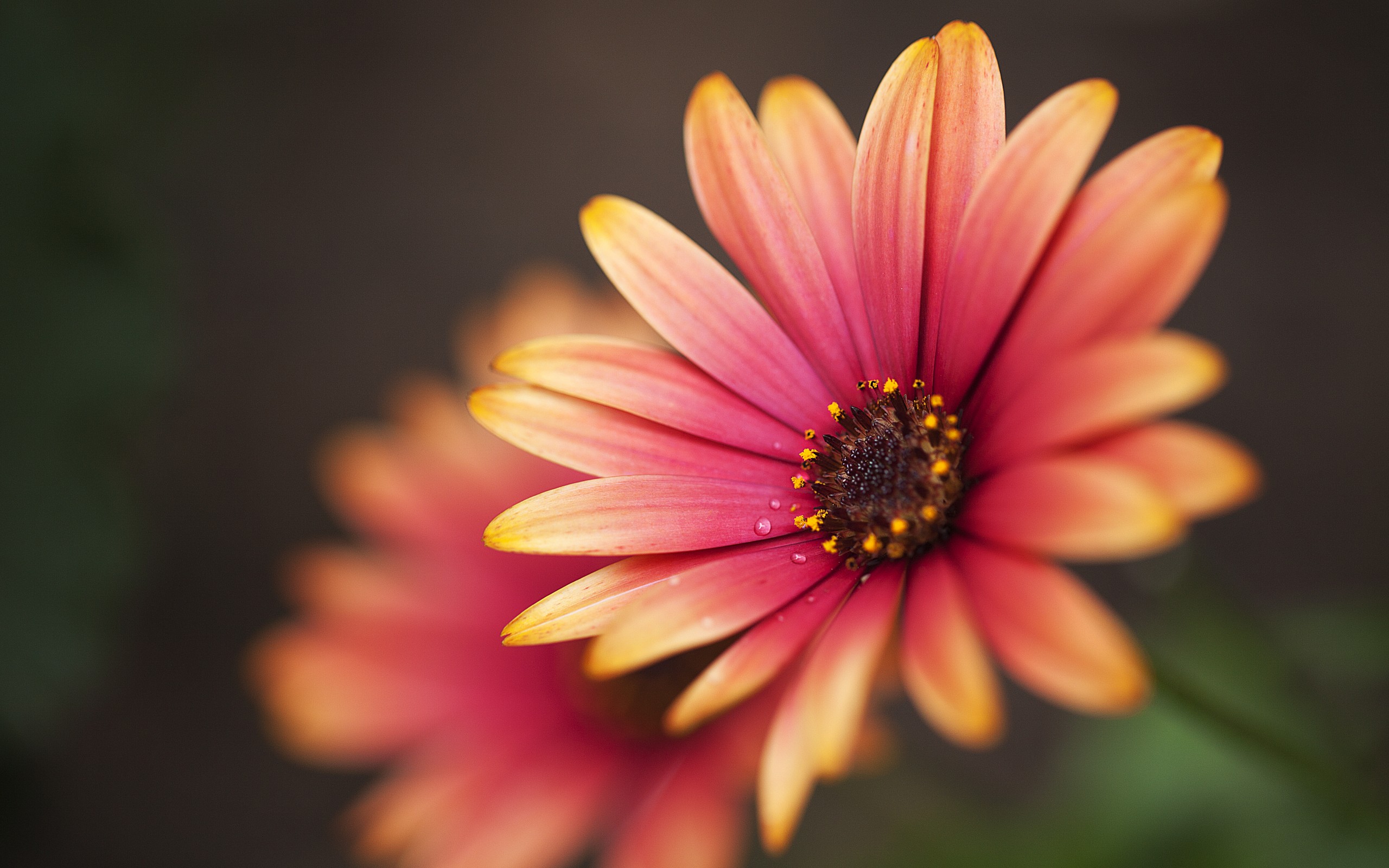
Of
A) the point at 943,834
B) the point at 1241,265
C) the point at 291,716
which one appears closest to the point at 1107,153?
the point at 1241,265

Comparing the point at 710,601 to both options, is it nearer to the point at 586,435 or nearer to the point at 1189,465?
the point at 586,435

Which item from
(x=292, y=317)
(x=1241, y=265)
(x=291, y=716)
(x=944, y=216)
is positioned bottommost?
(x=1241, y=265)

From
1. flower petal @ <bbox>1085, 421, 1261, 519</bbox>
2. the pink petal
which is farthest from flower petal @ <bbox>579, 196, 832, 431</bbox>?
the pink petal

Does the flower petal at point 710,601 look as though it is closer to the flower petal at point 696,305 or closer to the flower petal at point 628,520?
the flower petal at point 628,520

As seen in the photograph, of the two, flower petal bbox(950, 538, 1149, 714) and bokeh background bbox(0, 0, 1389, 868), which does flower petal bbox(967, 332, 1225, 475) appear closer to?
flower petal bbox(950, 538, 1149, 714)

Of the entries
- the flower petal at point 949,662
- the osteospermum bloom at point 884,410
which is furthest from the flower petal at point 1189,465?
the flower petal at point 949,662

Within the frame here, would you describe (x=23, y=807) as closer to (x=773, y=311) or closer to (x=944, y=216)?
(x=773, y=311)

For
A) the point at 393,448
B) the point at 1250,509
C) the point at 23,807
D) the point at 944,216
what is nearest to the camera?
the point at 944,216
